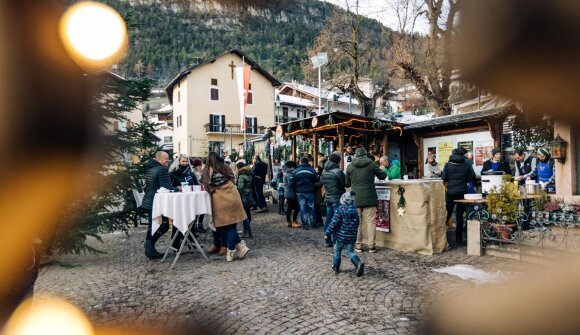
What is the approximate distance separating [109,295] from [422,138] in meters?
11.6

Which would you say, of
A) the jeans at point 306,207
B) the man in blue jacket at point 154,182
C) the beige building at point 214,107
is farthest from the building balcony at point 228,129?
the man in blue jacket at point 154,182

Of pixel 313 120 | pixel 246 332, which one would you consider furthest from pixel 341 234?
pixel 313 120

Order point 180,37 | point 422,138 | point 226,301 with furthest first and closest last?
point 422,138
point 226,301
point 180,37

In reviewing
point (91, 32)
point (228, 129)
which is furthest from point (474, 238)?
point (228, 129)

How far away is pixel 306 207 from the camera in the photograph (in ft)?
32.3

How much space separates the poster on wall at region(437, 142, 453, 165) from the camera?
13040 mm

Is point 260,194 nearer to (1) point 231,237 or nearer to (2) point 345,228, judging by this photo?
(1) point 231,237

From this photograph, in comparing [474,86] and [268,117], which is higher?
[268,117]

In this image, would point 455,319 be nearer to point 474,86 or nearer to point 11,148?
point 474,86

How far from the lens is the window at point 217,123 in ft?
133

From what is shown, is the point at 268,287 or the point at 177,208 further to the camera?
the point at 177,208

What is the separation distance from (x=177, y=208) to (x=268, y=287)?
215 cm

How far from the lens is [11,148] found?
1.92 ft

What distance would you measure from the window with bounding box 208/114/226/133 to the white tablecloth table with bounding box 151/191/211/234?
34743 mm
